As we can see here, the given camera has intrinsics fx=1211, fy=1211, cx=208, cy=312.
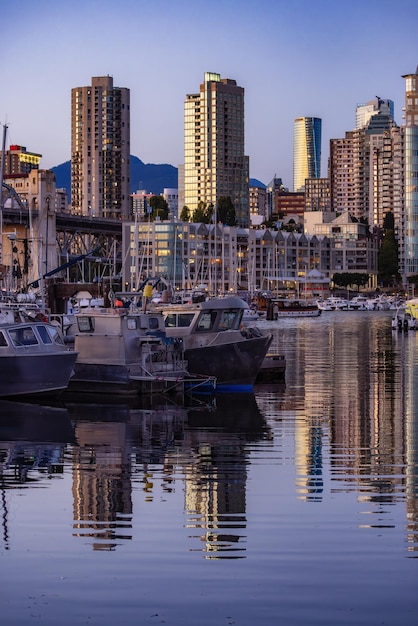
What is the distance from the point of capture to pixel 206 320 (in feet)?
121

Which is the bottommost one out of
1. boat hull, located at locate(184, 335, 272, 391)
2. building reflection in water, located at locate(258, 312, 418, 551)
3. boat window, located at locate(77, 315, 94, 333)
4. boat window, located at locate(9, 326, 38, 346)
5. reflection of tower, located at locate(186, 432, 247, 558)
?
building reflection in water, located at locate(258, 312, 418, 551)

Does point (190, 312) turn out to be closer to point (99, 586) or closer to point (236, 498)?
point (236, 498)

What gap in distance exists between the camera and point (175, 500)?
1775cm

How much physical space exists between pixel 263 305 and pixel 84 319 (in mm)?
138339

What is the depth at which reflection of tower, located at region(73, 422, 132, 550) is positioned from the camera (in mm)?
15578

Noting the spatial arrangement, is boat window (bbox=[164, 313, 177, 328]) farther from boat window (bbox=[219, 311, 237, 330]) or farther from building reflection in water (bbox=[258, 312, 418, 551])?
building reflection in water (bbox=[258, 312, 418, 551])

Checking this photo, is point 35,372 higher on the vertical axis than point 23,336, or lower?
lower

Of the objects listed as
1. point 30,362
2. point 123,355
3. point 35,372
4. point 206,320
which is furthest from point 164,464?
point 206,320

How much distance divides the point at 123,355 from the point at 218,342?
4050 millimetres

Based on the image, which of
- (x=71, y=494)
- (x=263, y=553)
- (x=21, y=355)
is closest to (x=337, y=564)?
(x=263, y=553)

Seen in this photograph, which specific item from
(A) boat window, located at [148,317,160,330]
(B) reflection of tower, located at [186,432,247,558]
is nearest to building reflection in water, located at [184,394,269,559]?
(B) reflection of tower, located at [186,432,247,558]

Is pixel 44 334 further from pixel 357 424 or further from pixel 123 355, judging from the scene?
pixel 357 424

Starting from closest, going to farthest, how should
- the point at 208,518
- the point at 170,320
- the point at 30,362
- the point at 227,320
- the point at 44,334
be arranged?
the point at 208,518
the point at 30,362
the point at 44,334
the point at 170,320
the point at 227,320

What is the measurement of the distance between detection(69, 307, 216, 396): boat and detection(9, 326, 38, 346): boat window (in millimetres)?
1933
